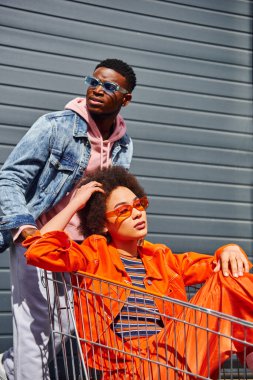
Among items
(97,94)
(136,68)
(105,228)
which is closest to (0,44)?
(136,68)

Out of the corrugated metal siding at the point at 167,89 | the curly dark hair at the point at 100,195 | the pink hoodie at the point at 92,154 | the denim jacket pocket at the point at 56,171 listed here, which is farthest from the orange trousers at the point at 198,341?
the corrugated metal siding at the point at 167,89

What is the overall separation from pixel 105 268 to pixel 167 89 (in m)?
2.87

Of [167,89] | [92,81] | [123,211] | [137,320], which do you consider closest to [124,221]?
[123,211]

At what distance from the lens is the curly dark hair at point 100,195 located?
4257mm

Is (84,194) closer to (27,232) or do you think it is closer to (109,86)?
(27,232)

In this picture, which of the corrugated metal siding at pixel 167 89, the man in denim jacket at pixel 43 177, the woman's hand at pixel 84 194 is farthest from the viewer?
the corrugated metal siding at pixel 167 89

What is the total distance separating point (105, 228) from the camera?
4273mm

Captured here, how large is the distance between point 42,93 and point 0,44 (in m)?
0.52

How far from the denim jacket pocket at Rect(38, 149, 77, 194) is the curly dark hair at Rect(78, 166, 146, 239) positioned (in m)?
0.12

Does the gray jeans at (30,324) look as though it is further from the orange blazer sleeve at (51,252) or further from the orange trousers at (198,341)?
the orange trousers at (198,341)

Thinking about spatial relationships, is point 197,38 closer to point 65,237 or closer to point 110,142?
point 110,142

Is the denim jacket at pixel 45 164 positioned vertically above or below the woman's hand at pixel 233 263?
above

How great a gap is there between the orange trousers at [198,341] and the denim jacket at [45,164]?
1.00m

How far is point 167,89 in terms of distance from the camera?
21.5ft
